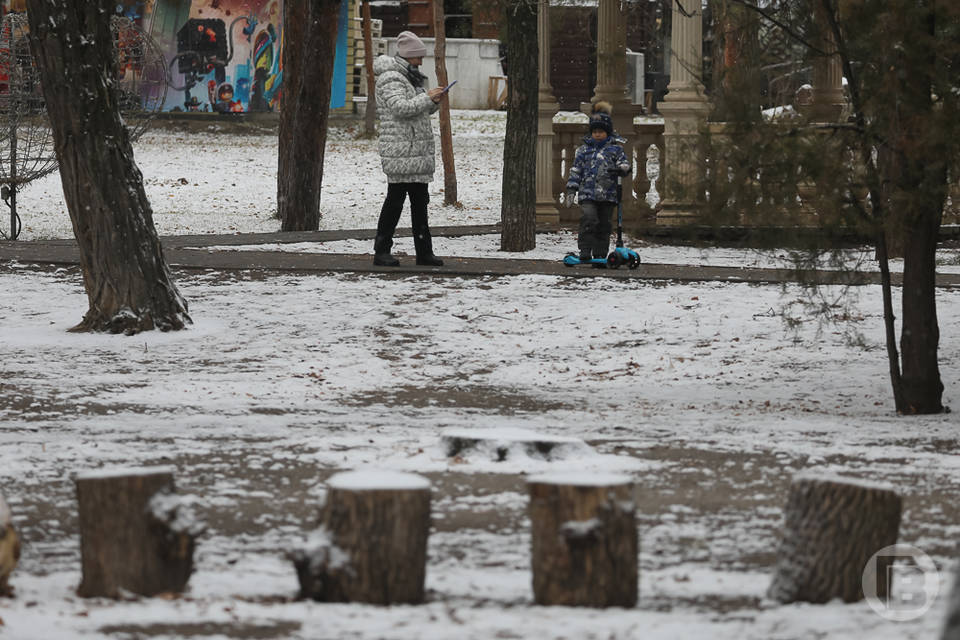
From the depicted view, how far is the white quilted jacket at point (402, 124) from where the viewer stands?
13.0 m

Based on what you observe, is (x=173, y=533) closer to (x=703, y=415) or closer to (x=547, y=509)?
(x=547, y=509)

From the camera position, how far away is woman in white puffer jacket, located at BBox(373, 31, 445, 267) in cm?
1301

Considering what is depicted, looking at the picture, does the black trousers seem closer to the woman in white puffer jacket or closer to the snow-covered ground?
the woman in white puffer jacket

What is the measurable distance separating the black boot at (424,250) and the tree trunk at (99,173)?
272cm

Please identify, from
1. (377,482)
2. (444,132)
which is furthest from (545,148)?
(377,482)

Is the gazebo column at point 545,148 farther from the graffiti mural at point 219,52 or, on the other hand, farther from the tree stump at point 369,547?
the graffiti mural at point 219,52

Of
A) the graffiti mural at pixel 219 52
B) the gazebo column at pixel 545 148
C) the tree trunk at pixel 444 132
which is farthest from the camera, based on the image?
the graffiti mural at pixel 219 52

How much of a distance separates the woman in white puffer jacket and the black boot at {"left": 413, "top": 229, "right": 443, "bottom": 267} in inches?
10.0

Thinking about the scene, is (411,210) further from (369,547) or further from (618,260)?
(369,547)

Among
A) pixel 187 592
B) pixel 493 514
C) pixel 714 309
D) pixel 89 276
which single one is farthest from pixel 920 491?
pixel 89 276

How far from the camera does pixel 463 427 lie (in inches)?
330

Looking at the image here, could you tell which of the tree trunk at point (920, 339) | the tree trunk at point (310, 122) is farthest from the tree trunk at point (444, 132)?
the tree trunk at point (920, 339)

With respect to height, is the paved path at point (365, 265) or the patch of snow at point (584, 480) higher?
the paved path at point (365, 265)

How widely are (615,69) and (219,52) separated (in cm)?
1512
